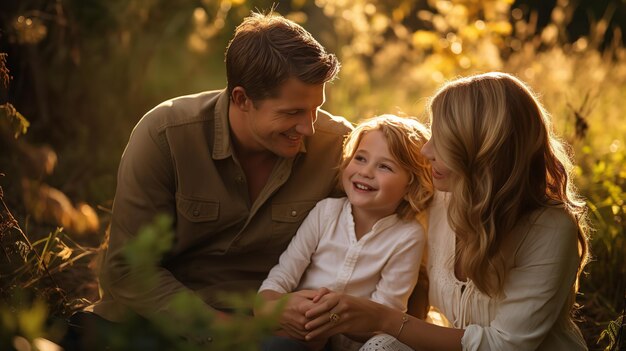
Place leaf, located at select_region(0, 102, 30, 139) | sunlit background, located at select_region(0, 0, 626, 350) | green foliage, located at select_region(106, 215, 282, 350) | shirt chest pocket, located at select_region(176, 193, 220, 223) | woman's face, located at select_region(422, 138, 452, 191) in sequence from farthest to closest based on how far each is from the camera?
sunlit background, located at select_region(0, 0, 626, 350) → shirt chest pocket, located at select_region(176, 193, 220, 223) → leaf, located at select_region(0, 102, 30, 139) → woman's face, located at select_region(422, 138, 452, 191) → green foliage, located at select_region(106, 215, 282, 350)

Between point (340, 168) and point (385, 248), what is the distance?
0.40 metres

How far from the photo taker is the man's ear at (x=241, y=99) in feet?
10.0

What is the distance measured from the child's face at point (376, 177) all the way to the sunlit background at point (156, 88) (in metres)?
1.21

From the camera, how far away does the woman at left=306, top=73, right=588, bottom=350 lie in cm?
250

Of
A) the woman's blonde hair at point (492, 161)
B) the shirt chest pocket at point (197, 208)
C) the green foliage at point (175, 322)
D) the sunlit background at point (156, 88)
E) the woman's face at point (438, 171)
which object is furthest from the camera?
the sunlit background at point (156, 88)

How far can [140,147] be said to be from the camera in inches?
117

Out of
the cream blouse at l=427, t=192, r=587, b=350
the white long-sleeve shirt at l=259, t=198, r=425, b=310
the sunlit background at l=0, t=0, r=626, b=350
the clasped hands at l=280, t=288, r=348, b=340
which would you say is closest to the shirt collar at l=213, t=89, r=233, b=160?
the white long-sleeve shirt at l=259, t=198, r=425, b=310

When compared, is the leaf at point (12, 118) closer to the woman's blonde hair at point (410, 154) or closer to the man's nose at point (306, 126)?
the man's nose at point (306, 126)

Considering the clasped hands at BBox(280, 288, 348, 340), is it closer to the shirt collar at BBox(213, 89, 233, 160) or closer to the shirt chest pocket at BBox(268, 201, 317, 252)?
the shirt chest pocket at BBox(268, 201, 317, 252)

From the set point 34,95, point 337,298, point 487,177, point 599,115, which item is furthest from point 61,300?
point 599,115

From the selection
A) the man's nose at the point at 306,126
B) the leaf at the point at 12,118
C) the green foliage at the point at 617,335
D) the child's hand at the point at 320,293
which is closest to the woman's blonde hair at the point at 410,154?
the man's nose at the point at 306,126

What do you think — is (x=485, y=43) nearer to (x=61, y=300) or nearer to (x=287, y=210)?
(x=287, y=210)

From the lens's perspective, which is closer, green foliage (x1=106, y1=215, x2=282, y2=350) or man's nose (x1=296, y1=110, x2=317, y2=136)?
green foliage (x1=106, y1=215, x2=282, y2=350)

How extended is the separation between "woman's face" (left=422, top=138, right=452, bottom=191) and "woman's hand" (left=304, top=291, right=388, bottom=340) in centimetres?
49
